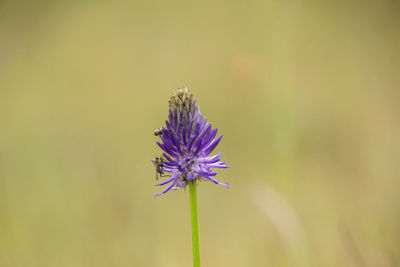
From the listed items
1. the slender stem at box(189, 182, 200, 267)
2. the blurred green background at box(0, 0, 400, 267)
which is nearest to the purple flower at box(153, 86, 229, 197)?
the slender stem at box(189, 182, 200, 267)

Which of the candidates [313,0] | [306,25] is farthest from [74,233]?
[313,0]

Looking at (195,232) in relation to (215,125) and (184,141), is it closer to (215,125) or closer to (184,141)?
(184,141)

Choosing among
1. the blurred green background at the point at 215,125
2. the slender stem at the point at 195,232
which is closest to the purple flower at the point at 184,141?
the slender stem at the point at 195,232

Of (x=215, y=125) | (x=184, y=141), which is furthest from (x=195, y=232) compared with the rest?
(x=215, y=125)

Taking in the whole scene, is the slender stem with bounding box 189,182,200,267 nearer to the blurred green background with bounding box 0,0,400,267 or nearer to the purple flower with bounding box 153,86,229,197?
the purple flower with bounding box 153,86,229,197

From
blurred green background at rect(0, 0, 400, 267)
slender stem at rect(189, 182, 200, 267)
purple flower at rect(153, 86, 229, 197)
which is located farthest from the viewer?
blurred green background at rect(0, 0, 400, 267)

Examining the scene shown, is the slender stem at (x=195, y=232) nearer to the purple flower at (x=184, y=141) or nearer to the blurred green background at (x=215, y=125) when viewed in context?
the purple flower at (x=184, y=141)
